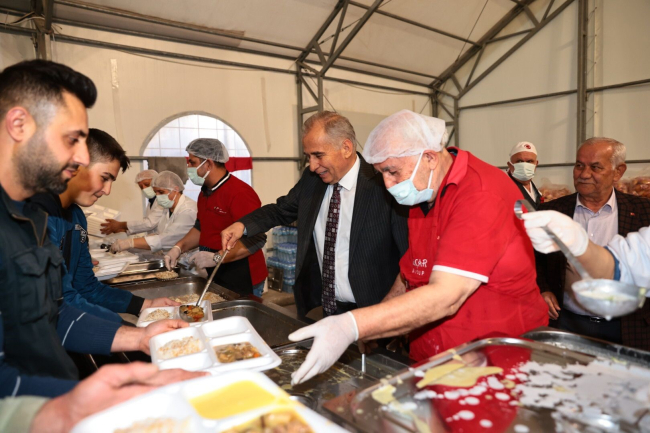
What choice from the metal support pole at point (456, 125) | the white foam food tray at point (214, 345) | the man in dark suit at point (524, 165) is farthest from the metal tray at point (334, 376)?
the metal support pole at point (456, 125)

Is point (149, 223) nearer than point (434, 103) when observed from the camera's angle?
Yes

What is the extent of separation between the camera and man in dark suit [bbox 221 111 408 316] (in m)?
2.27

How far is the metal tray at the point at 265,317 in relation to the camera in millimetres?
1957

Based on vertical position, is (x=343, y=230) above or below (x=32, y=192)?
below

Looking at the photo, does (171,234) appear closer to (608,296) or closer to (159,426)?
(159,426)

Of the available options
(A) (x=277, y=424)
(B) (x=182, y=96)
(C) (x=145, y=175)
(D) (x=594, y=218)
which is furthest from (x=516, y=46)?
(A) (x=277, y=424)

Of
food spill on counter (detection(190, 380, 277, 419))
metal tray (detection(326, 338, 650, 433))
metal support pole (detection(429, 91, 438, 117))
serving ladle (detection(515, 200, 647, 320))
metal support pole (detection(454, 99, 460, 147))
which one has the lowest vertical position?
metal tray (detection(326, 338, 650, 433))

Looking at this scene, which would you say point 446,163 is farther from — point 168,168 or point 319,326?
point 168,168

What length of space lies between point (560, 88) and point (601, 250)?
857 cm

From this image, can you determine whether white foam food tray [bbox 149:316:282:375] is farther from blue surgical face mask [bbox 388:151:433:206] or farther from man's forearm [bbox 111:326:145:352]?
blue surgical face mask [bbox 388:151:433:206]

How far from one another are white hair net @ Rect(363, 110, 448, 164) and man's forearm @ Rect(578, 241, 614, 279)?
642 mm

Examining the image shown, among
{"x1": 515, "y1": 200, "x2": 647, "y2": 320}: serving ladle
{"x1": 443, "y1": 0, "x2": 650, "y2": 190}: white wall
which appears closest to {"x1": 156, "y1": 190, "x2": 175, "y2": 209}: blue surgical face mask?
{"x1": 515, "y1": 200, "x2": 647, "y2": 320}: serving ladle

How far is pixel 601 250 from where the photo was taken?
1.35 m

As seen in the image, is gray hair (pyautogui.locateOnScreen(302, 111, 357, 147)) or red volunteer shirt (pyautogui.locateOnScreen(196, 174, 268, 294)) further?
red volunteer shirt (pyautogui.locateOnScreen(196, 174, 268, 294))
